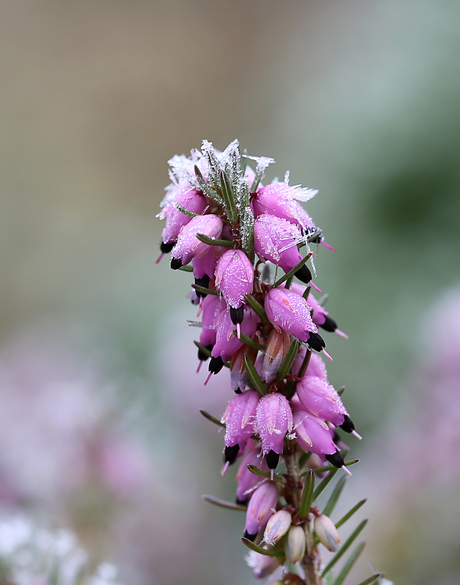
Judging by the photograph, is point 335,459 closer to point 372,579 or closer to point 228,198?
point 372,579

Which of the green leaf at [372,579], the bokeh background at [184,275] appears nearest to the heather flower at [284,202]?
the green leaf at [372,579]

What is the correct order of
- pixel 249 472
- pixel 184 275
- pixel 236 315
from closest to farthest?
pixel 236 315, pixel 249 472, pixel 184 275


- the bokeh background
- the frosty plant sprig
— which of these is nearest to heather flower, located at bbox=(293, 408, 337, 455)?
the frosty plant sprig

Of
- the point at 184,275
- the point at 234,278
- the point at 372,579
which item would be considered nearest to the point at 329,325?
the point at 234,278

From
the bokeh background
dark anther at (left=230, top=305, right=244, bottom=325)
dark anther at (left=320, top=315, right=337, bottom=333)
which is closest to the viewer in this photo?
dark anther at (left=230, top=305, right=244, bottom=325)

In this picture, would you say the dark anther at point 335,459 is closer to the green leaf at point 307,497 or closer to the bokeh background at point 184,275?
the green leaf at point 307,497

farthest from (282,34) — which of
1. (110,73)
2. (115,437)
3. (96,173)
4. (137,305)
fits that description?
(115,437)

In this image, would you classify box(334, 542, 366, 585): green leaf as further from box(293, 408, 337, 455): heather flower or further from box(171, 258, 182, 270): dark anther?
box(171, 258, 182, 270): dark anther
